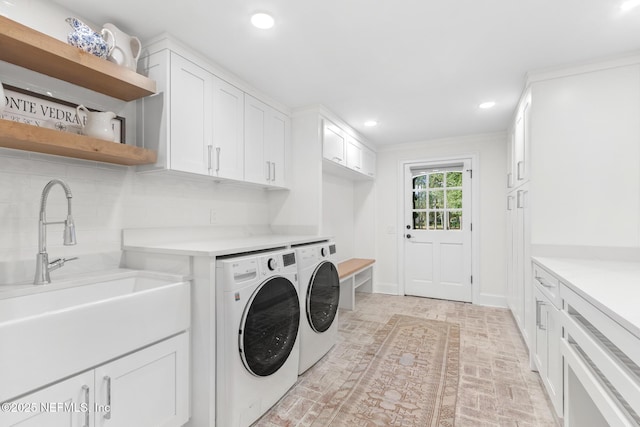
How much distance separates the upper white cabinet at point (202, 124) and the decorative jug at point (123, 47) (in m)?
0.11

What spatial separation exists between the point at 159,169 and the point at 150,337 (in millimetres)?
980

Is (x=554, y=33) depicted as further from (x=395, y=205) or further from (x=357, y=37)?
(x=395, y=205)

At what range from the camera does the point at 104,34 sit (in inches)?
64.1

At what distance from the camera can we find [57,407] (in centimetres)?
109

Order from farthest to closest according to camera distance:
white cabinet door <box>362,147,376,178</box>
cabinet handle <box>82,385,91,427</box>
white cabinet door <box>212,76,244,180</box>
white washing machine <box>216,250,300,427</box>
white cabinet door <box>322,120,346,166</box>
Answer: white cabinet door <box>362,147,376,178</box> → white cabinet door <box>322,120,346,166</box> → white cabinet door <box>212,76,244,180</box> → white washing machine <box>216,250,300,427</box> → cabinet handle <box>82,385,91,427</box>

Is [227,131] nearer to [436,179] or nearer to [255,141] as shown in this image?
[255,141]

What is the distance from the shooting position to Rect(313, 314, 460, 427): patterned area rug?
1.78 m

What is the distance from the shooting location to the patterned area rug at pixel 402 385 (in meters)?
1.78

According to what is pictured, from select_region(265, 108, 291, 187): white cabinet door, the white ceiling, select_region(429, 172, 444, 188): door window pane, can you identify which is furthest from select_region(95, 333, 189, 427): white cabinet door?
select_region(429, 172, 444, 188): door window pane

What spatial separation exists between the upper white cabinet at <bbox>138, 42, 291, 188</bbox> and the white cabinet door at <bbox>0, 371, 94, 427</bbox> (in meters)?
1.16

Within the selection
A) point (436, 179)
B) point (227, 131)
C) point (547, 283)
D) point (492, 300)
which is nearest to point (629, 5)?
point (547, 283)

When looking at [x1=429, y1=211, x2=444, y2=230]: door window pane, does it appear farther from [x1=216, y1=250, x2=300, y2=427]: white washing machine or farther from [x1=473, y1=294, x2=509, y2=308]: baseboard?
[x1=216, y1=250, x2=300, y2=427]: white washing machine

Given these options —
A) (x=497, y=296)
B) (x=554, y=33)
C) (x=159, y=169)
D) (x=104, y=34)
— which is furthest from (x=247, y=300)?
(x=497, y=296)

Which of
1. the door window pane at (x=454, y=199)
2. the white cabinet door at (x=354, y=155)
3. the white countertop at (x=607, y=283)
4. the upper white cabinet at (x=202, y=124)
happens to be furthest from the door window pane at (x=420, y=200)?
the upper white cabinet at (x=202, y=124)
